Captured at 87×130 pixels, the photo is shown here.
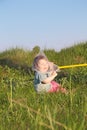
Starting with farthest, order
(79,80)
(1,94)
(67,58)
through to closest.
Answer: (67,58), (79,80), (1,94)

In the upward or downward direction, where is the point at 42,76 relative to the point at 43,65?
downward

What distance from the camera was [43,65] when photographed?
7.49 metres

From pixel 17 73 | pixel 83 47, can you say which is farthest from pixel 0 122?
pixel 83 47

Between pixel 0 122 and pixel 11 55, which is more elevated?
pixel 11 55

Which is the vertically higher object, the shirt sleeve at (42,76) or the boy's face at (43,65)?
the boy's face at (43,65)

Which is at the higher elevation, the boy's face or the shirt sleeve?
the boy's face

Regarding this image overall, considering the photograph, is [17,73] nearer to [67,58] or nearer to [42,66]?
[67,58]

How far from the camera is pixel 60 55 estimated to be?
16219mm

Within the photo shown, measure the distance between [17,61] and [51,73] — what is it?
856cm

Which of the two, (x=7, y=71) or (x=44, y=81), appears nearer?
(x=44, y=81)

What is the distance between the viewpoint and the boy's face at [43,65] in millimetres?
7445

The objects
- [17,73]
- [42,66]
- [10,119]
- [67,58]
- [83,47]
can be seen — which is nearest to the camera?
[10,119]

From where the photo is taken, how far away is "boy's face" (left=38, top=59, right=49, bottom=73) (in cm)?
745

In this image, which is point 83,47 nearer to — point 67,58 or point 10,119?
point 67,58
